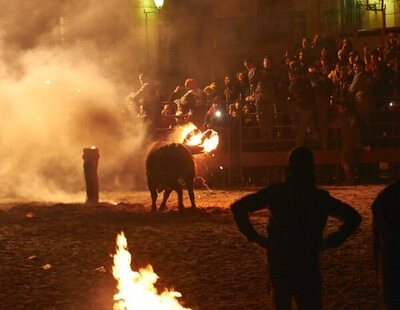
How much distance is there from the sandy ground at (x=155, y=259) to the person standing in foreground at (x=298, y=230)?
1.76 meters

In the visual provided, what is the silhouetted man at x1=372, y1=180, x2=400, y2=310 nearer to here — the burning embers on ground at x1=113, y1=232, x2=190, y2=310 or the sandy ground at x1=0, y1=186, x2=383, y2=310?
the sandy ground at x1=0, y1=186, x2=383, y2=310

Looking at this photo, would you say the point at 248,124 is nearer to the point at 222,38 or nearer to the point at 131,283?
the point at 222,38

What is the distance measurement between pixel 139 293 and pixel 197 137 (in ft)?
26.2

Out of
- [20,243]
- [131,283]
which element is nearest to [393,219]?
[131,283]

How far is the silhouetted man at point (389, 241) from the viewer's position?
4887 millimetres

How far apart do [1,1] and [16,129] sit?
11.8ft

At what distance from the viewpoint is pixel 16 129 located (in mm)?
17516

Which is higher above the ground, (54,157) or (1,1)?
(1,1)

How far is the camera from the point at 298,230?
5027 millimetres

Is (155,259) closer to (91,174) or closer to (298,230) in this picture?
(298,230)

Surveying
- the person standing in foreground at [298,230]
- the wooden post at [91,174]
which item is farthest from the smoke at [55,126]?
the person standing in foreground at [298,230]

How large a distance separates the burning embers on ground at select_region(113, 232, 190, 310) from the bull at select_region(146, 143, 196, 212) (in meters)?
5.13

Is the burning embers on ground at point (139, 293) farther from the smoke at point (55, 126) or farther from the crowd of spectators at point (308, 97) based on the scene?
the smoke at point (55, 126)

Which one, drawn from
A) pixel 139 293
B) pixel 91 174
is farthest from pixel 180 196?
pixel 139 293
